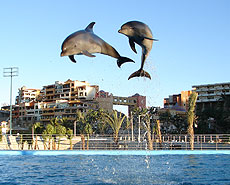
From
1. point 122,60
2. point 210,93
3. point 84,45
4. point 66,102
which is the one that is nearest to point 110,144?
point 122,60

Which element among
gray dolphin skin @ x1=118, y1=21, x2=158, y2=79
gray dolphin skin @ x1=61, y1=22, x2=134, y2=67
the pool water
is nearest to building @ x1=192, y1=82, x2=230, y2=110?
the pool water

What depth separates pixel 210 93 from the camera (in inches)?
2638

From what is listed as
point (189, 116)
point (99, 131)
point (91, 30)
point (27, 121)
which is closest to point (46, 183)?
point (91, 30)

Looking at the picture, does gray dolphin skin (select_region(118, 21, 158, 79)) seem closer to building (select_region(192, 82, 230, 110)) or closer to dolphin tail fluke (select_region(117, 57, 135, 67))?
dolphin tail fluke (select_region(117, 57, 135, 67))

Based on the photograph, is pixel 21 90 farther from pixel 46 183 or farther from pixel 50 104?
pixel 46 183

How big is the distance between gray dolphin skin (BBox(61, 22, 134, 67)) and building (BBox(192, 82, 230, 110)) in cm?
5951

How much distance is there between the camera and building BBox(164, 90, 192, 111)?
69438 mm

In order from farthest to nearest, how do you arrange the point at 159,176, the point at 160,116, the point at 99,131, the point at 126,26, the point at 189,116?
the point at 160,116 < the point at 99,131 < the point at 189,116 < the point at 159,176 < the point at 126,26

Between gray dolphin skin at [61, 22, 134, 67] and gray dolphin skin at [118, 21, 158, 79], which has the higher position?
gray dolphin skin at [118, 21, 158, 79]

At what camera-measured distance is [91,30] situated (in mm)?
7469

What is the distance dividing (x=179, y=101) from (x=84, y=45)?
6711cm

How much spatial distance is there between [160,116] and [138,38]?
1678 inches

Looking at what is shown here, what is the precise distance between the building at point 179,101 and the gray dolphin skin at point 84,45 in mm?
60609

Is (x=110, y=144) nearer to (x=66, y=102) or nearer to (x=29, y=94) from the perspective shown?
(x=66, y=102)
